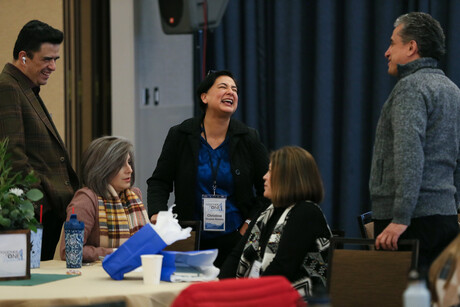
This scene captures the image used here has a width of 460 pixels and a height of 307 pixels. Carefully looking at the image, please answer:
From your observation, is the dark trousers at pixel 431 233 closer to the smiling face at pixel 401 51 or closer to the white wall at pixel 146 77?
the smiling face at pixel 401 51

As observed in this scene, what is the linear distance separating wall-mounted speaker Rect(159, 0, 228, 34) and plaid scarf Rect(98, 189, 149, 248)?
7.34 ft

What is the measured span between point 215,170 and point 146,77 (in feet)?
6.84

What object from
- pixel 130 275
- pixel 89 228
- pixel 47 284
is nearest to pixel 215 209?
pixel 89 228

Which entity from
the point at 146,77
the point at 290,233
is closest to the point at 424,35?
the point at 290,233

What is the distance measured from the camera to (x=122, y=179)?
11.7 feet

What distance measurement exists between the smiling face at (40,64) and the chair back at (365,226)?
178 cm

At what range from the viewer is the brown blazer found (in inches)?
144

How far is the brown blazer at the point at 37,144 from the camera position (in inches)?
144

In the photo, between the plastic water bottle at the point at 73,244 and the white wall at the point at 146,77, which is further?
the white wall at the point at 146,77

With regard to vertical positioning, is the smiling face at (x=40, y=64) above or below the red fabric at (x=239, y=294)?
above

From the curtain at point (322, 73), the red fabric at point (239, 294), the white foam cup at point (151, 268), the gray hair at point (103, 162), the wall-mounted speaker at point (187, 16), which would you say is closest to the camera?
the red fabric at point (239, 294)

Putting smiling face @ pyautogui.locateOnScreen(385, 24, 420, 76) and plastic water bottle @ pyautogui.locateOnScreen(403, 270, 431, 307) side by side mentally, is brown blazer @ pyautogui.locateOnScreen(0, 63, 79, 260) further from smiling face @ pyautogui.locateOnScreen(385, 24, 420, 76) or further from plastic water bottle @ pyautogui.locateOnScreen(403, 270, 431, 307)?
plastic water bottle @ pyautogui.locateOnScreen(403, 270, 431, 307)

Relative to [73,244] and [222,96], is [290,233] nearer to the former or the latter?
[73,244]

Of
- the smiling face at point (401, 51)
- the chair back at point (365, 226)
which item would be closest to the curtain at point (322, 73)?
the chair back at point (365, 226)
